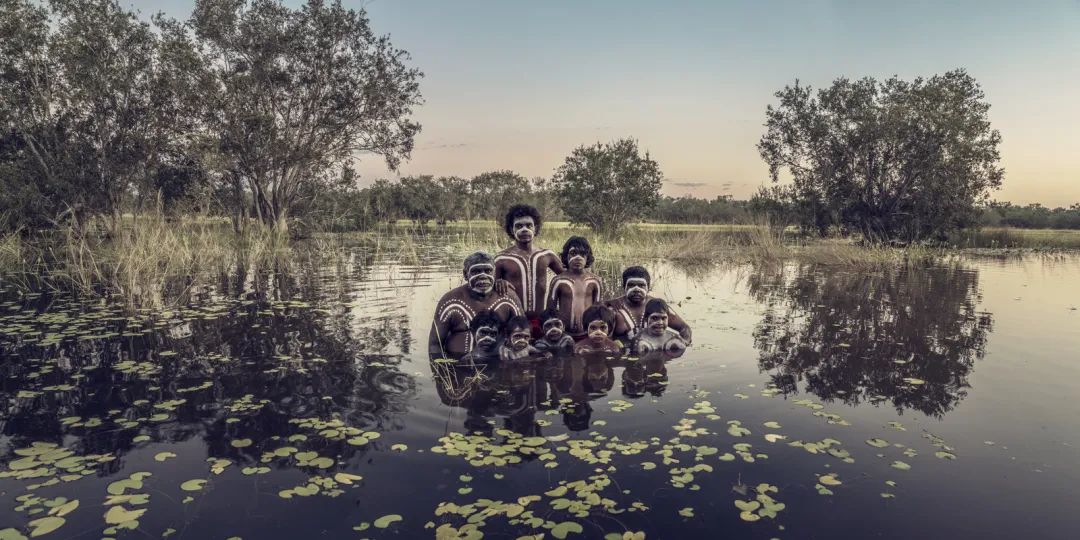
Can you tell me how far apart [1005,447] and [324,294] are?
40.6ft

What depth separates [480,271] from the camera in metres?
7.74

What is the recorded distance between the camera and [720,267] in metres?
21.3

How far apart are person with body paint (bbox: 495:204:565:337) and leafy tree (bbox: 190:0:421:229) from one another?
22.7 m

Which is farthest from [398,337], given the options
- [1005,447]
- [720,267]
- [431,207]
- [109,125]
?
[431,207]

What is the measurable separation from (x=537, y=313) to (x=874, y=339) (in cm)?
557

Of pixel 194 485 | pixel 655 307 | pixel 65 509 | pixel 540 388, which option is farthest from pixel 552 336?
pixel 65 509

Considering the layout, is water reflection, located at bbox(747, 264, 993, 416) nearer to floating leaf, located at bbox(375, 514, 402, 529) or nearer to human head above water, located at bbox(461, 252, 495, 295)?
human head above water, located at bbox(461, 252, 495, 295)

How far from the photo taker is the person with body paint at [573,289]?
28.2 feet

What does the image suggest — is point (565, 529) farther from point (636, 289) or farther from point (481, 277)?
point (636, 289)

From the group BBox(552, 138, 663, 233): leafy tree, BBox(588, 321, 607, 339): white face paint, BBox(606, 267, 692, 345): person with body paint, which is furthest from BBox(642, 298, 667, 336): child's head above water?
BBox(552, 138, 663, 233): leafy tree

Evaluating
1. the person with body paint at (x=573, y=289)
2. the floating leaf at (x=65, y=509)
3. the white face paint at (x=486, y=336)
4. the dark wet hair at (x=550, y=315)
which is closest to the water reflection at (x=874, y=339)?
the person with body paint at (x=573, y=289)

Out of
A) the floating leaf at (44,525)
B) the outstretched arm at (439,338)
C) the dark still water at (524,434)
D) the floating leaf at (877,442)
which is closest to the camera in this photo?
the floating leaf at (44,525)

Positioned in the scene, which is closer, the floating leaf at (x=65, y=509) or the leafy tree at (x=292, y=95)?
the floating leaf at (x=65, y=509)

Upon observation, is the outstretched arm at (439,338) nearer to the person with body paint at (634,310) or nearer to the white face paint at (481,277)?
the white face paint at (481,277)
